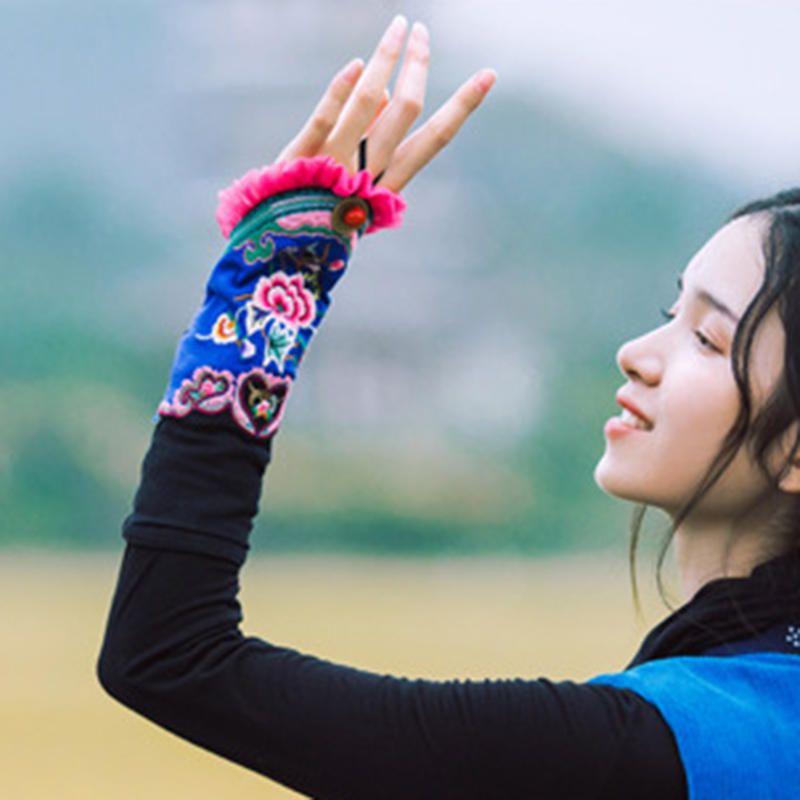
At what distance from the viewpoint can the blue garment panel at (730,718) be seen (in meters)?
0.52

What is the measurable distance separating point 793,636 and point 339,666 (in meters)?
0.22

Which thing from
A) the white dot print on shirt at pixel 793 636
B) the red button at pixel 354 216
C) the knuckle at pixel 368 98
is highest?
the knuckle at pixel 368 98

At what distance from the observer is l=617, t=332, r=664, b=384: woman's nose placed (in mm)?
633

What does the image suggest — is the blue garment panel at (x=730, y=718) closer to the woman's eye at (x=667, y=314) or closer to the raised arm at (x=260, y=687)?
the raised arm at (x=260, y=687)

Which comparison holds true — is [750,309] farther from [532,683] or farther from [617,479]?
[532,683]

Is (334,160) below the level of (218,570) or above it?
above

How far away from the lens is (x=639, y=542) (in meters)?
0.78

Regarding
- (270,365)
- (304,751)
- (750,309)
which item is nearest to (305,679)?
(304,751)

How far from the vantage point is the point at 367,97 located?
1.78 feet

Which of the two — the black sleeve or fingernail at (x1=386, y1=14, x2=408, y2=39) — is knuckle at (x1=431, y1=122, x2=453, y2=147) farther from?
the black sleeve

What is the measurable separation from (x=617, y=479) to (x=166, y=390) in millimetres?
223

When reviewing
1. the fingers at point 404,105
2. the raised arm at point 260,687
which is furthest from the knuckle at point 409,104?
the raised arm at point 260,687

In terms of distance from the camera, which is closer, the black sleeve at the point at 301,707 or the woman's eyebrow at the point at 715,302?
the black sleeve at the point at 301,707

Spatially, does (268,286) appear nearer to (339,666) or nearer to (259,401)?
(259,401)
